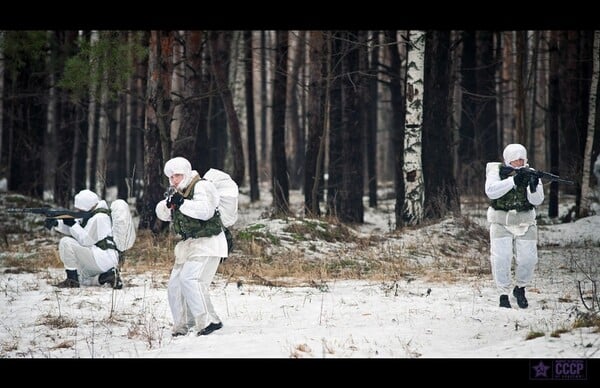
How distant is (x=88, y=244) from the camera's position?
10625 mm

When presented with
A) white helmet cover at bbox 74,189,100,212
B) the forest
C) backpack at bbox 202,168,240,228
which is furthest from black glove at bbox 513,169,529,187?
white helmet cover at bbox 74,189,100,212

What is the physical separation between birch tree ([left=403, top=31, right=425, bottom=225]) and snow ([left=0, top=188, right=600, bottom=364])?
11.4ft

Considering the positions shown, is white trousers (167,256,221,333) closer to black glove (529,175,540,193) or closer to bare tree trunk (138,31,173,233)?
black glove (529,175,540,193)

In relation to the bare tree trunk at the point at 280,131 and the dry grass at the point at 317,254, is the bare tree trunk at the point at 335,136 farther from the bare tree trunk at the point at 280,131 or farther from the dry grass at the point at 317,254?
the dry grass at the point at 317,254

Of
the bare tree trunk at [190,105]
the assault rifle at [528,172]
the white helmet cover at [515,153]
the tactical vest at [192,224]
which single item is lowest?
the tactical vest at [192,224]

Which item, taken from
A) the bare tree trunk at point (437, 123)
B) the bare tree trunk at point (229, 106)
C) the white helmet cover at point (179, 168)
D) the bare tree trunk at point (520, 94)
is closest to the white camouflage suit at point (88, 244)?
the white helmet cover at point (179, 168)

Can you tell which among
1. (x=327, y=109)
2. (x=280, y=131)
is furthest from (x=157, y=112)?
(x=280, y=131)

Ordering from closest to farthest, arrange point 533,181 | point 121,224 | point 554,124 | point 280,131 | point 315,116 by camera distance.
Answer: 1. point 533,181
2. point 121,224
3. point 315,116
4. point 554,124
5. point 280,131

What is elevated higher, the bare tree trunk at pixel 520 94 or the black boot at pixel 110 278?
the bare tree trunk at pixel 520 94

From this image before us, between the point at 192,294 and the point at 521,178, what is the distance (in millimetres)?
4063

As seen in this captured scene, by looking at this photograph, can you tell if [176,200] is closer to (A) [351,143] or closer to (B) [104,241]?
(B) [104,241]

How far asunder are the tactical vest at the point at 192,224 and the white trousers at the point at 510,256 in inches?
135

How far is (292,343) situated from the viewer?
7594 millimetres

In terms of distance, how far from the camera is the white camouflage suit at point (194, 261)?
26.7 feet
